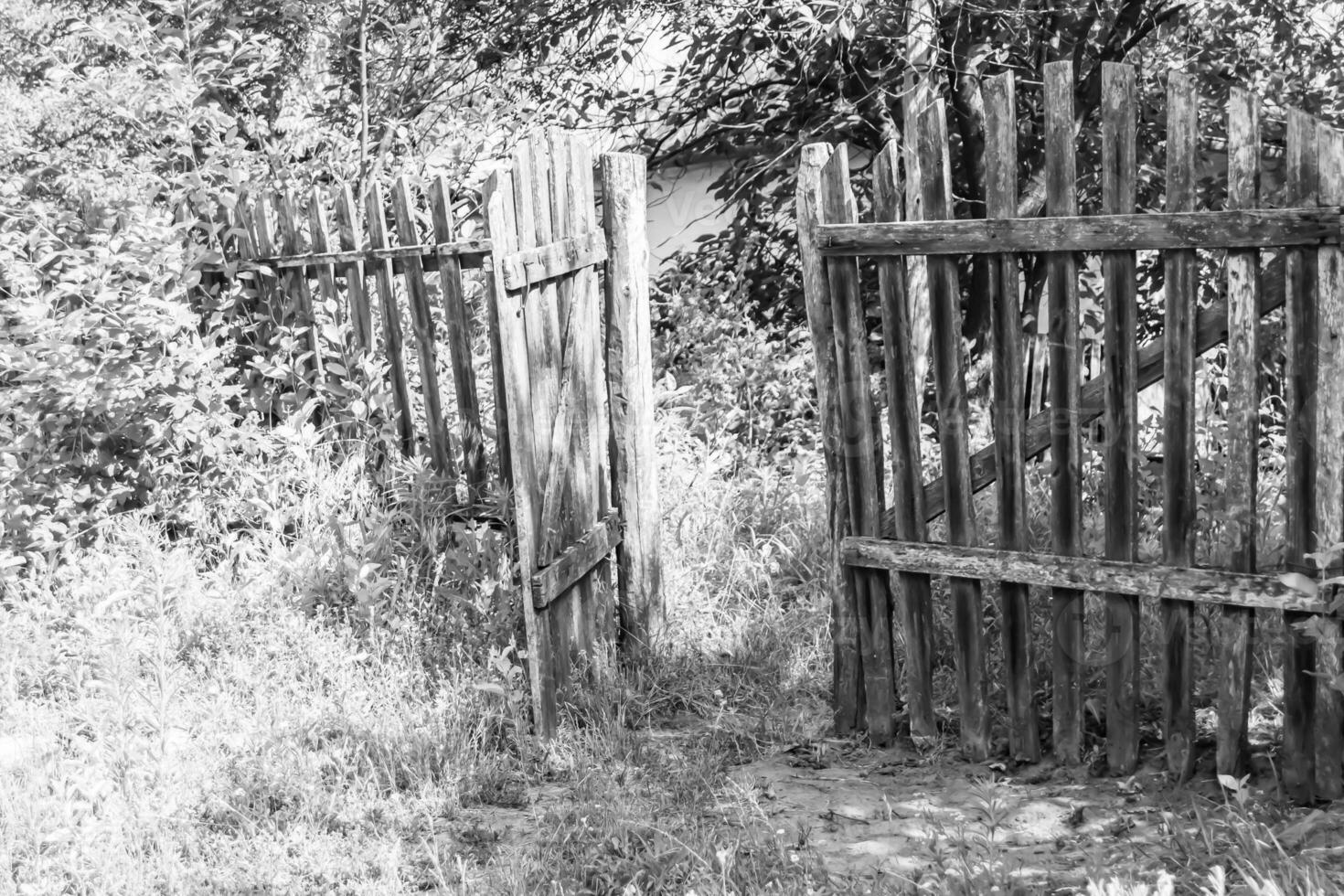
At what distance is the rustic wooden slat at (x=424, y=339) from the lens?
533 centimetres

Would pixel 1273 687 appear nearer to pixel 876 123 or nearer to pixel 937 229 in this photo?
pixel 937 229

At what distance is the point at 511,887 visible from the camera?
323cm

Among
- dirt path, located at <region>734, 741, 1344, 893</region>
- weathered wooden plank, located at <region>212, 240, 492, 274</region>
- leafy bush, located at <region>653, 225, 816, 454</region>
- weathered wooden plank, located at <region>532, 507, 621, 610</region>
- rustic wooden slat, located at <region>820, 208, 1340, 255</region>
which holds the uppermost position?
weathered wooden plank, located at <region>212, 240, 492, 274</region>

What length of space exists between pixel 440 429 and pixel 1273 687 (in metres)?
3.59

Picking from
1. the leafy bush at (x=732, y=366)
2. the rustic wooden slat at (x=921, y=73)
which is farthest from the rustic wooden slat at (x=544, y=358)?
the rustic wooden slat at (x=921, y=73)

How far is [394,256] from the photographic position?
544 cm

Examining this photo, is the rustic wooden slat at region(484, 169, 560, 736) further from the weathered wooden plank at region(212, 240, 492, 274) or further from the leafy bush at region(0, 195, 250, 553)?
the leafy bush at region(0, 195, 250, 553)

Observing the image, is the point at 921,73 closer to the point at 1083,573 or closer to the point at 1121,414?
the point at 1121,414

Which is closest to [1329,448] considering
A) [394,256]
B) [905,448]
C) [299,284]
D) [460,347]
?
[905,448]

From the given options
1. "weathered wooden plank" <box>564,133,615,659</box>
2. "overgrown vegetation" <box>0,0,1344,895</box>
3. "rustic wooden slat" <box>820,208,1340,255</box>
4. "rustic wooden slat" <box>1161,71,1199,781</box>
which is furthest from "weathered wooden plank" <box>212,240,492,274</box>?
"rustic wooden slat" <box>1161,71,1199,781</box>

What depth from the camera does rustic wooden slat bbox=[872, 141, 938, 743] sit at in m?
3.89

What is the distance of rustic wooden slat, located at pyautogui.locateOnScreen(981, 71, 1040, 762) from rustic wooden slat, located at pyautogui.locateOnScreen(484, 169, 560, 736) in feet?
5.22

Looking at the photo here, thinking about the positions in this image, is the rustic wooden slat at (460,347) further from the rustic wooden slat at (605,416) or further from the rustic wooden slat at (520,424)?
the rustic wooden slat at (520,424)

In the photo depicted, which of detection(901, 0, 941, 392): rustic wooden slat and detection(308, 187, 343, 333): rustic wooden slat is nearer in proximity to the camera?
detection(308, 187, 343, 333): rustic wooden slat
